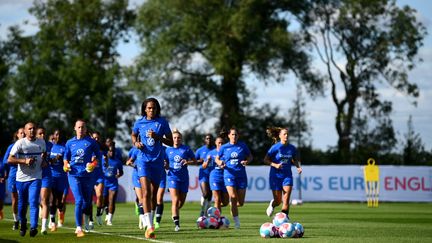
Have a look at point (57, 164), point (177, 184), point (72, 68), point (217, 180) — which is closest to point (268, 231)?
point (177, 184)

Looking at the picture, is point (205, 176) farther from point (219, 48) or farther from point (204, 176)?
point (219, 48)

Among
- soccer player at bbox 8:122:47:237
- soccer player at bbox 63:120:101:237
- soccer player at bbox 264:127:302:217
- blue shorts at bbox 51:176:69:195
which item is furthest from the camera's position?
soccer player at bbox 264:127:302:217

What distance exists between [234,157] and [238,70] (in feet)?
122

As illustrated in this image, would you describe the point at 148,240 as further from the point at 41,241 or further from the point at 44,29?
the point at 44,29

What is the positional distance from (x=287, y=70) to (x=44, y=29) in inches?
790

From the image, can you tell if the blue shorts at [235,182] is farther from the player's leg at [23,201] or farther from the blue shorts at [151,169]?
the player's leg at [23,201]

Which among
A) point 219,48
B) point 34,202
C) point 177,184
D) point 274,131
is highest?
point 219,48

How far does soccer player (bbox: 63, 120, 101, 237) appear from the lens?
19344 mm

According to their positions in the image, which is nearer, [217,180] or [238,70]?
[217,180]

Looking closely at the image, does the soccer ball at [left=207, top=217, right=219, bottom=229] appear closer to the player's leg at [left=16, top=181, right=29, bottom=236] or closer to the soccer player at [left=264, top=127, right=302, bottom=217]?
the soccer player at [left=264, top=127, right=302, bottom=217]

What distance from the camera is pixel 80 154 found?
19.4 m

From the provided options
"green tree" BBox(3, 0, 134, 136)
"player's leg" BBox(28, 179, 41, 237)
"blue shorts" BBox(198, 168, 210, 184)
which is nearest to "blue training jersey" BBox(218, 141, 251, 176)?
"blue shorts" BBox(198, 168, 210, 184)

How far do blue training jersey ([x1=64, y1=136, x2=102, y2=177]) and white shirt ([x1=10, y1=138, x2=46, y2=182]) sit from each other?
571 millimetres

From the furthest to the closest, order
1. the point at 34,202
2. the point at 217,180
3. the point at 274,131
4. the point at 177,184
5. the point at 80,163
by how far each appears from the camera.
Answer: the point at 217,180
the point at 274,131
the point at 177,184
the point at 80,163
the point at 34,202
